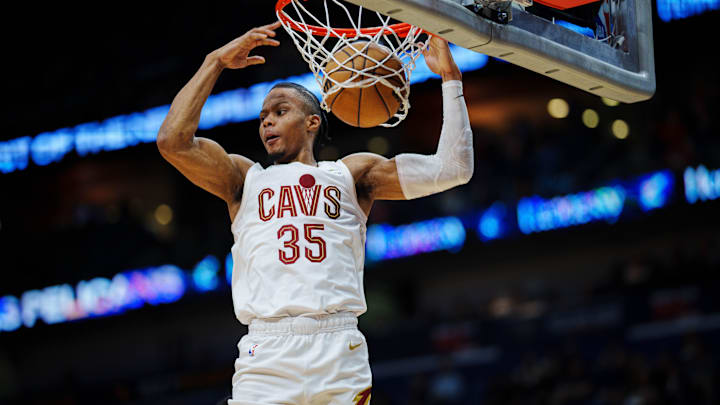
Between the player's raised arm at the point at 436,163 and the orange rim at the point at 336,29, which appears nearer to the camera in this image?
the player's raised arm at the point at 436,163

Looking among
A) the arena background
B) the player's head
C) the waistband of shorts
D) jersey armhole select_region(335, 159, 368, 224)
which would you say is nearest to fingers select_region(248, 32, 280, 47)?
the player's head

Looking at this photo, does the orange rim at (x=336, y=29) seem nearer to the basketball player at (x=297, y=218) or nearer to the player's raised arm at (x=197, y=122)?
the basketball player at (x=297, y=218)

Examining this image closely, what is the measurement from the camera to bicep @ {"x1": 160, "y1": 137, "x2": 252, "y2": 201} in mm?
4195

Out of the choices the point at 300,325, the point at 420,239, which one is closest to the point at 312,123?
the point at 300,325

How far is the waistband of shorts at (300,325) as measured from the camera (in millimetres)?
4039

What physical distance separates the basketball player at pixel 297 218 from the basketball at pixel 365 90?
154 mm

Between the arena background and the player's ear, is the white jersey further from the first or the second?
the arena background

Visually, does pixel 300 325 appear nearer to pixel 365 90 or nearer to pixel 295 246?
pixel 295 246

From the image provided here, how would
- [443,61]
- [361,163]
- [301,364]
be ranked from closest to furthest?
1. [301,364]
2. [443,61]
3. [361,163]

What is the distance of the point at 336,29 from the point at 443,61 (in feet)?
2.43

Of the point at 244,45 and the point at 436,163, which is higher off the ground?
the point at 244,45

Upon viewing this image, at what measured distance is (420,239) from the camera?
15.4m

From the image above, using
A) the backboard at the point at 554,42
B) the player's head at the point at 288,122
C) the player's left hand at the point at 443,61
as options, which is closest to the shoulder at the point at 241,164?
the player's head at the point at 288,122

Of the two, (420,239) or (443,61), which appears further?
(420,239)
